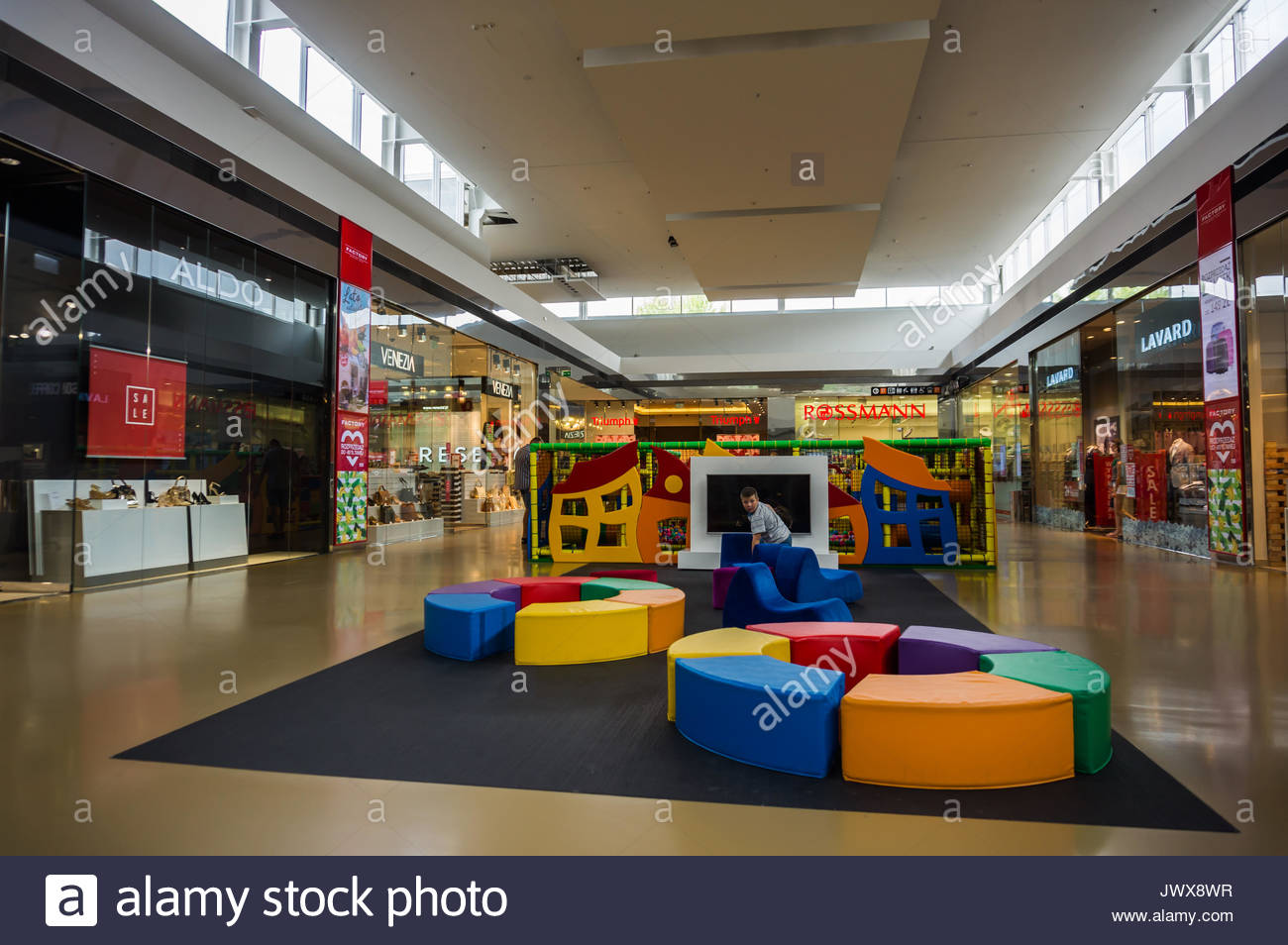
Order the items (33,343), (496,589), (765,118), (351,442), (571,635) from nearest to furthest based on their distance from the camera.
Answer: (571,635) < (496,589) < (33,343) < (765,118) < (351,442)

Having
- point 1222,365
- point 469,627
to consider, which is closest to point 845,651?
point 469,627

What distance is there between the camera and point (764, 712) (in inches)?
115

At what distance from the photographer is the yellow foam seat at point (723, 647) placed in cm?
359

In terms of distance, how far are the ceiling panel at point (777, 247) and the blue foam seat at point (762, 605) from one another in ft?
29.9

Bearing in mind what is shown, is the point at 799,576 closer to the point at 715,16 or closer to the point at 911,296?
the point at 715,16

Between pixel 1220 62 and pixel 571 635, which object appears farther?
pixel 1220 62

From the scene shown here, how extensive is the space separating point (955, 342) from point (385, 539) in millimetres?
17790

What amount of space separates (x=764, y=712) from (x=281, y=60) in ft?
33.0

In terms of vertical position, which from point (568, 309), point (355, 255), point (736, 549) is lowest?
point (736, 549)

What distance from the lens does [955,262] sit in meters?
18.6

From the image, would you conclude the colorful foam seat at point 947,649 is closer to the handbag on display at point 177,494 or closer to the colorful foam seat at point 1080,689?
the colorful foam seat at point 1080,689

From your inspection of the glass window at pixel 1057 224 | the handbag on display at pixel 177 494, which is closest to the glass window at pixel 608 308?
the glass window at pixel 1057 224
